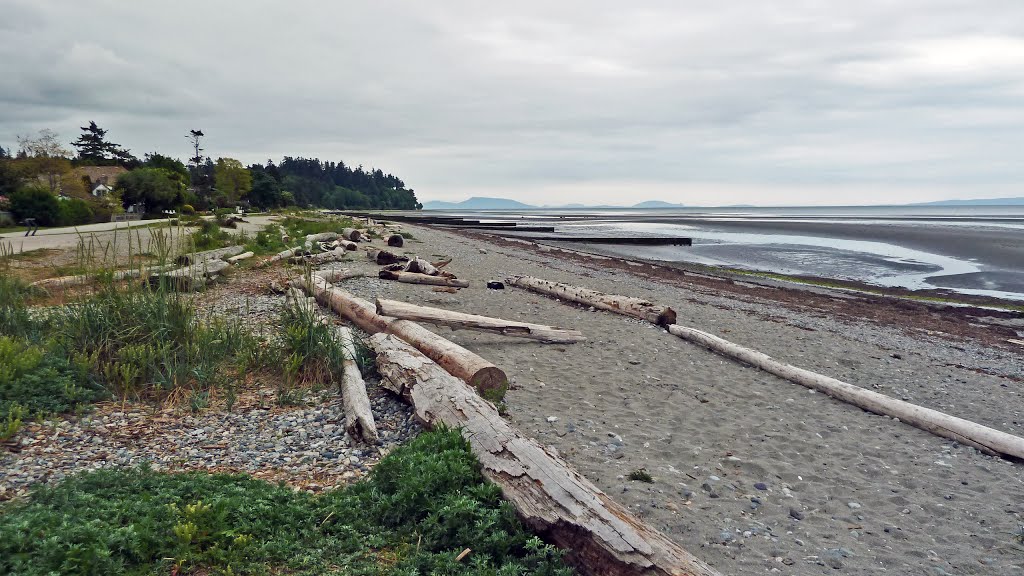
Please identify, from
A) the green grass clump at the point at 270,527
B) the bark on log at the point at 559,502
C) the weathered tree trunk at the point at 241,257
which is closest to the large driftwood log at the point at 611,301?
the bark on log at the point at 559,502

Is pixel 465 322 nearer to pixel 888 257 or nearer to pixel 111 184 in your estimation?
pixel 888 257

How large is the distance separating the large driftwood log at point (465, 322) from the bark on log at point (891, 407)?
3.14m

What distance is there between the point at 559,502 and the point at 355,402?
9.39 ft

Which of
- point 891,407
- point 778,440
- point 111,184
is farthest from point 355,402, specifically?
point 111,184

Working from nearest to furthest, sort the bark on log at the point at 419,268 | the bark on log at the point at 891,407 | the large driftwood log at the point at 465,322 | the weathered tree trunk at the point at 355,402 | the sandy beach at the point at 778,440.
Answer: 1. the sandy beach at the point at 778,440
2. the weathered tree trunk at the point at 355,402
3. the bark on log at the point at 891,407
4. the large driftwood log at the point at 465,322
5. the bark on log at the point at 419,268

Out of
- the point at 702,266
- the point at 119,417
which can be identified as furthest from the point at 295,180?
the point at 119,417

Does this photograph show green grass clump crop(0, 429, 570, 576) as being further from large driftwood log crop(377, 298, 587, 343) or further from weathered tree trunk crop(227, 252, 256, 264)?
weathered tree trunk crop(227, 252, 256, 264)

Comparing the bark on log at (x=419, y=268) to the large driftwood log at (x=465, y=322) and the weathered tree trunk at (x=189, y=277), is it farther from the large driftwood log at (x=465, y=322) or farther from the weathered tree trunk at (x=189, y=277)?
the large driftwood log at (x=465, y=322)

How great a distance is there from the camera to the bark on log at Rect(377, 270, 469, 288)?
14.3 metres

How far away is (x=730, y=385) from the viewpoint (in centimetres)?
837

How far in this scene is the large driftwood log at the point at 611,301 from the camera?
11945 millimetres

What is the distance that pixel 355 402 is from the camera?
5.91 metres

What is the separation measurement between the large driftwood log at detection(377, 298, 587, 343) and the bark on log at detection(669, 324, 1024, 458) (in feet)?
10.3

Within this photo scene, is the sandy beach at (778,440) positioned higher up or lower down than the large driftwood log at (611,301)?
lower down
